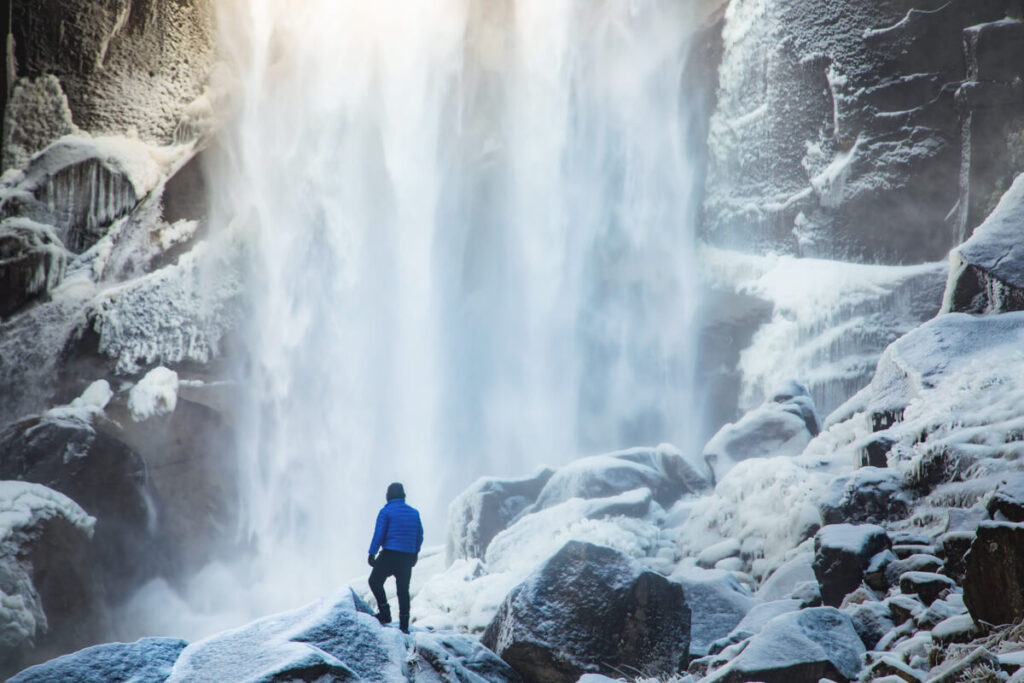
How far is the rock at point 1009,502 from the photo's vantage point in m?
4.66

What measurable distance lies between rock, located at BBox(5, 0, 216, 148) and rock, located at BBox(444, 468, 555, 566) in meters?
13.5

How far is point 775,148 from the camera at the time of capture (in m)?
21.3

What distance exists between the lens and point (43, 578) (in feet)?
48.6

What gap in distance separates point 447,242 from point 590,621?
20.0 m

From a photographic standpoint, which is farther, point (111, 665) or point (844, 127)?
point (844, 127)

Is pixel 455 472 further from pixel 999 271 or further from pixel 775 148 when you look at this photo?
pixel 999 271

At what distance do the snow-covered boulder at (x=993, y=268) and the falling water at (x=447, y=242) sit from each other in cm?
1016

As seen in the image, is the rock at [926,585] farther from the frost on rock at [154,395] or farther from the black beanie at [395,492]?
the frost on rock at [154,395]

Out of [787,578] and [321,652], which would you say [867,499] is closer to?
[787,578]

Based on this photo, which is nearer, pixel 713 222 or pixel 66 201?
pixel 66 201

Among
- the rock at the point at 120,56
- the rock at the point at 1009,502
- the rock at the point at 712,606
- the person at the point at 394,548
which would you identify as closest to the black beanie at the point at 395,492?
the person at the point at 394,548

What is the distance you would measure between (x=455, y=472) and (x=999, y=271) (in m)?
16.4

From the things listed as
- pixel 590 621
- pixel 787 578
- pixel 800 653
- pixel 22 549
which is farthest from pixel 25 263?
pixel 800 653

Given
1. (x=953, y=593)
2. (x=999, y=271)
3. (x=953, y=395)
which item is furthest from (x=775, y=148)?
(x=953, y=593)
